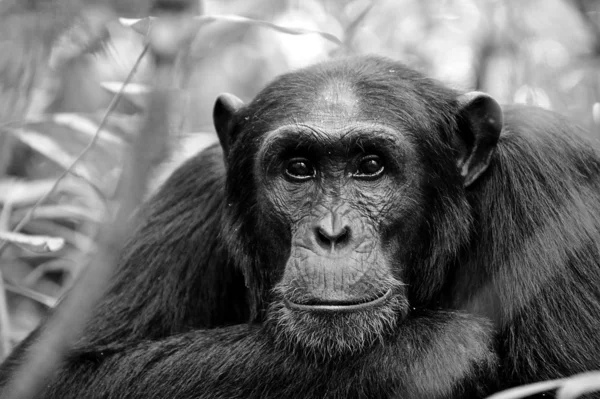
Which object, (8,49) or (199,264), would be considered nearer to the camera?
(199,264)

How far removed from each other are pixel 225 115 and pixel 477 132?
1.66 meters

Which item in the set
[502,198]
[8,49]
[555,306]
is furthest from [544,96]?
[8,49]

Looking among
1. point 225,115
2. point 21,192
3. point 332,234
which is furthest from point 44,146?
point 332,234

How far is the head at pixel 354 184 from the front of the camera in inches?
188

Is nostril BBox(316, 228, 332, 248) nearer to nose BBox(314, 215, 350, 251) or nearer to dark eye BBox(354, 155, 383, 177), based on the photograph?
nose BBox(314, 215, 350, 251)

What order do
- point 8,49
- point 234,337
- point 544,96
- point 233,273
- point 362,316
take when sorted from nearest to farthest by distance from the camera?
point 362,316 < point 234,337 < point 233,273 < point 8,49 < point 544,96

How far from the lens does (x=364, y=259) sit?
4.79 m

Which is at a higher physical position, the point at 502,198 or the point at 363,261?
the point at 502,198

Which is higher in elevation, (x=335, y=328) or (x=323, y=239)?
(x=323, y=239)

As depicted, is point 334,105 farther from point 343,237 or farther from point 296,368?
point 296,368

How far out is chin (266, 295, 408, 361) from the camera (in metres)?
4.63

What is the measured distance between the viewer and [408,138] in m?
5.36

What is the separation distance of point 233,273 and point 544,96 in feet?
14.8

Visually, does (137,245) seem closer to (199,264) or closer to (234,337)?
(199,264)
